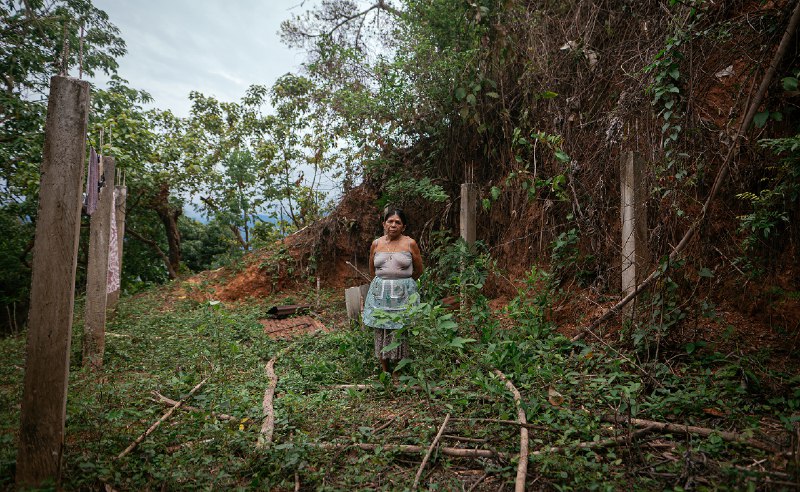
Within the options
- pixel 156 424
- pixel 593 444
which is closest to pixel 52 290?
pixel 156 424

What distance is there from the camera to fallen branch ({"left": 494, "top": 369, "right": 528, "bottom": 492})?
2387mm

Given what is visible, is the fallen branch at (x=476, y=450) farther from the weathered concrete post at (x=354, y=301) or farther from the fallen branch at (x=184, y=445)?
the weathered concrete post at (x=354, y=301)

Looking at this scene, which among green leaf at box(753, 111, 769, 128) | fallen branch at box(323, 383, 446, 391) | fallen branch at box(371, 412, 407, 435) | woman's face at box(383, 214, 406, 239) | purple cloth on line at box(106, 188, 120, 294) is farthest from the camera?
purple cloth on line at box(106, 188, 120, 294)

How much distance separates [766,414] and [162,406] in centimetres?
431

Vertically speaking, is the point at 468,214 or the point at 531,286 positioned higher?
the point at 468,214

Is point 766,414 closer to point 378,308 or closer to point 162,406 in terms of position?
point 378,308

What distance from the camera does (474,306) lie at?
512cm

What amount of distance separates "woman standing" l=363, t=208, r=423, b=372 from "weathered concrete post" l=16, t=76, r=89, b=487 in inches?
98.1

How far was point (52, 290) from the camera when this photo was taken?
8.12 ft

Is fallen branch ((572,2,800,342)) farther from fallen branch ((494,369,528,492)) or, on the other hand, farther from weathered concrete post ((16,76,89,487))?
weathered concrete post ((16,76,89,487))

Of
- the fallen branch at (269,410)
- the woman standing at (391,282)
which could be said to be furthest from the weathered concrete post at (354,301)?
the woman standing at (391,282)

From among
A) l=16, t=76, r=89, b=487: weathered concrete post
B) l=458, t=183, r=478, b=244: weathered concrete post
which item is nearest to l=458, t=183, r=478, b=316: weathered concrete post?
l=458, t=183, r=478, b=244: weathered concrete post

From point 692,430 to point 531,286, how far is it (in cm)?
257

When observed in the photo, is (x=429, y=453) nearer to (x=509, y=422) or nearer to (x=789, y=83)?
(x=509, y=422)
